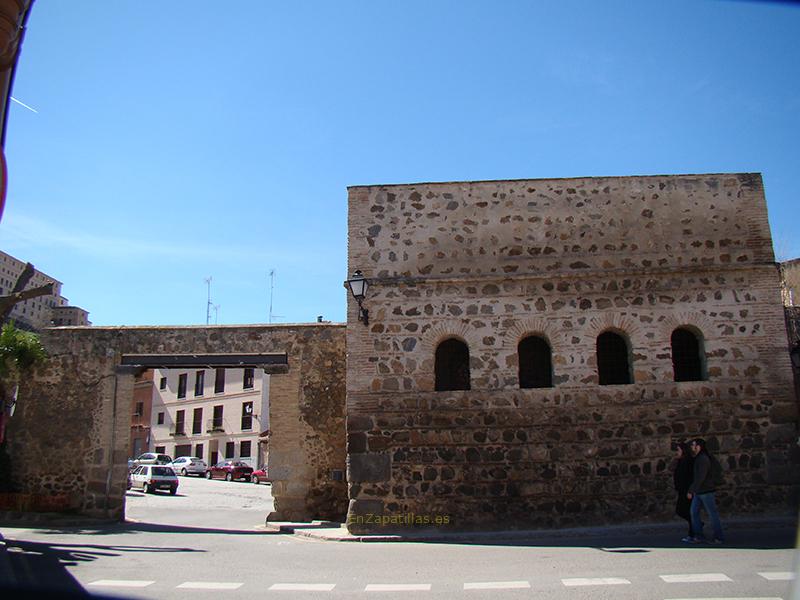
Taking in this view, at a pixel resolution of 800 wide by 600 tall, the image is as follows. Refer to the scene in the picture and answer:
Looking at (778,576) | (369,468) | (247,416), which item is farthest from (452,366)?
(247,416)

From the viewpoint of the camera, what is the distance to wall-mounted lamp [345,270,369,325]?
12.0 meters

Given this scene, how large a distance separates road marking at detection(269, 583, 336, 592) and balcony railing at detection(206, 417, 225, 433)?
3976cm

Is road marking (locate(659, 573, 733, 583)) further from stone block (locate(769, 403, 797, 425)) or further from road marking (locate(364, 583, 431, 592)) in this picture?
stone block (locate(769, 403, 797, 425))

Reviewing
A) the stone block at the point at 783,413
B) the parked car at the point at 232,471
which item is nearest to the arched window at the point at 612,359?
the stone block at the point at 783,413

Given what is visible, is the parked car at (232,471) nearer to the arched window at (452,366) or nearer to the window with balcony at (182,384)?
the window with balcony at (182,384)

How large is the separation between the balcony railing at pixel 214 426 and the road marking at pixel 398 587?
40106mm

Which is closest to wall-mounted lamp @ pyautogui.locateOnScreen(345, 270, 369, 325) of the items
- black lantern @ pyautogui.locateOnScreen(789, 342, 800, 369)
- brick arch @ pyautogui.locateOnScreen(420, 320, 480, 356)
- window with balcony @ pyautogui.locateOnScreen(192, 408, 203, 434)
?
brick arch @ pyautogui.locateOnScreen(420, 320, 480, 356)

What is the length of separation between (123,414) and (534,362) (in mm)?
8070

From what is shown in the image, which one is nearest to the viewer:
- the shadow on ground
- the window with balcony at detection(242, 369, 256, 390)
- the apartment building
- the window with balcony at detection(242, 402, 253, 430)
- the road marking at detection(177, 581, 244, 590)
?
the shadow on ground

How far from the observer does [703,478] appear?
31.9ft

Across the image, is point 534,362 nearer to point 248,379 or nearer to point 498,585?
point 498,585

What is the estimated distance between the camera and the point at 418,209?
1280 cm

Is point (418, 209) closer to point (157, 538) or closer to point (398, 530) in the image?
point (398, 530)

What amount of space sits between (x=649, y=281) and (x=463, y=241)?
10.6ft
